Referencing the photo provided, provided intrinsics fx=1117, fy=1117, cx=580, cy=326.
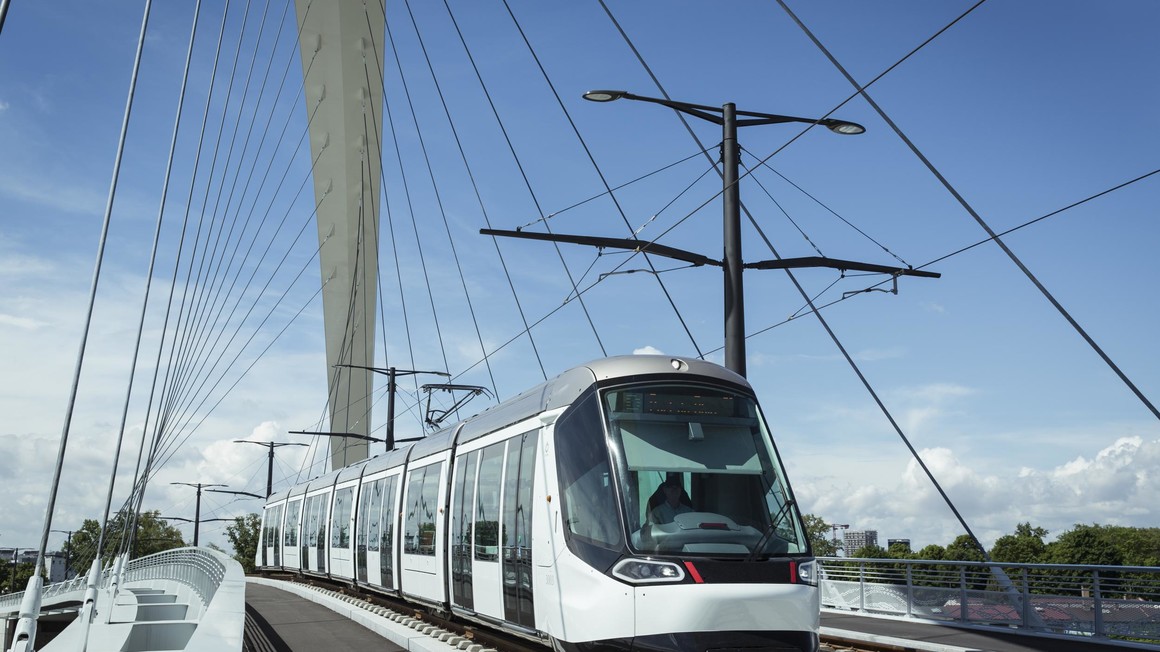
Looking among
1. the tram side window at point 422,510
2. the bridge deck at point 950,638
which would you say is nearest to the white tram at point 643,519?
the tram side window at point 422,510

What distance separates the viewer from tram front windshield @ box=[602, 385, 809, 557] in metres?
9.04

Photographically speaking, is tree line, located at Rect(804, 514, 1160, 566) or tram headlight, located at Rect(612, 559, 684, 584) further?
tree line, located at Rect(804, 514, 1160, 566)

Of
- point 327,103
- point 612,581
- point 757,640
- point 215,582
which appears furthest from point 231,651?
point 327,103

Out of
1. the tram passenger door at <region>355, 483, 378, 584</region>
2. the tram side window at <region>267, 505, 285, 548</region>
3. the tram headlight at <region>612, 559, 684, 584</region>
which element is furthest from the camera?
the tram side window at <region>267, 505, 285, 548</region>

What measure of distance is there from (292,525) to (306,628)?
15.1 metres

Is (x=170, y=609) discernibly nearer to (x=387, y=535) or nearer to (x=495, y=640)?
(x=387, y=535)

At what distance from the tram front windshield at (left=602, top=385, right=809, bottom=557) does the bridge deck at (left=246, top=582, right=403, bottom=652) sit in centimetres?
553

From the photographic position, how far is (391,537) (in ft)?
59.7

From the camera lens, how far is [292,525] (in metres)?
31.3

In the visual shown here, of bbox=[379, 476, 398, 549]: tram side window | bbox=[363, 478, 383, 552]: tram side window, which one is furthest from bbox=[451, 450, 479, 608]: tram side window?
bbox=[363, 478, 383, 552]: tram side window

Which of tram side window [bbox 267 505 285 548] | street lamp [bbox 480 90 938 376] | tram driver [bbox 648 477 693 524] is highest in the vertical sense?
street lamp [bbox 480 90 938 376]

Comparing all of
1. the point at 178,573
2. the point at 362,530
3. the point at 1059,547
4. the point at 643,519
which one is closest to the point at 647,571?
the point at 643,519

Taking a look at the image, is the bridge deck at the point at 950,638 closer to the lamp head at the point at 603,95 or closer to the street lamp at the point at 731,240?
the street lamp at the point at 731,240

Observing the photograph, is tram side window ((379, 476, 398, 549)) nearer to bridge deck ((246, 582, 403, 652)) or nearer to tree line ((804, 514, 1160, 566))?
bridge deck ((246, 582, 403, 652))
